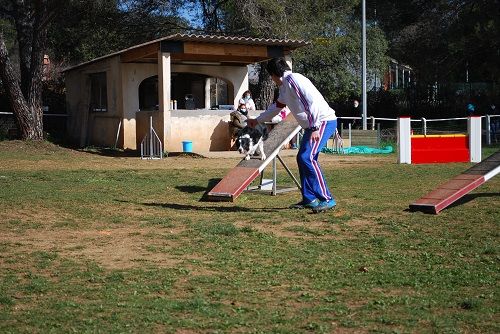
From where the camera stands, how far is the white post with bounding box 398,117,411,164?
64.3 feet

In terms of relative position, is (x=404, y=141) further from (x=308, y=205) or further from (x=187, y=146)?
(x=308, y=205)

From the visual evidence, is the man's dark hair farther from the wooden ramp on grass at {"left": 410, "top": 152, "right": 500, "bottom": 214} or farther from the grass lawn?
the wooden ramp on grass at {"left": 410, "top": 152, "right": 500, "bottom": 214}

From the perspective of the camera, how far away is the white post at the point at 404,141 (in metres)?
19.6

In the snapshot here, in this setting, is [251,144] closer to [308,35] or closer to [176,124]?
[176,124]

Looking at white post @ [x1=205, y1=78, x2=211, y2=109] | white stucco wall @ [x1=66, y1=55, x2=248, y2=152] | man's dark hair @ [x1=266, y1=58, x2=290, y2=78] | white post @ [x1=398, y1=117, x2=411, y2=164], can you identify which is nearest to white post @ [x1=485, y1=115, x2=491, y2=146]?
white stucco wall @ [x1=66, y1=55, x2=248, y2=152]

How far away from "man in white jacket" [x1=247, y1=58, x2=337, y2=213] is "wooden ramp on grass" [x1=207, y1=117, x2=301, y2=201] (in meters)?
1.02

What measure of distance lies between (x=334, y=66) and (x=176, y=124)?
20.1 m

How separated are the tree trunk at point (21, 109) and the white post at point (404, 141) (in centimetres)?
1220

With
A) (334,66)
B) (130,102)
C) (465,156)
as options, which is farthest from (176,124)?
(334,66)

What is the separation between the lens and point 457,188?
1046 cm

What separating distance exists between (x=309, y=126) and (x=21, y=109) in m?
17.1

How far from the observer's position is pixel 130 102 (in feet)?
83.2

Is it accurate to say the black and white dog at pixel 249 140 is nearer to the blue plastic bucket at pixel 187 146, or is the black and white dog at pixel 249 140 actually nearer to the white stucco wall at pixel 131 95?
the blue plastic bucket at pixel 187 146

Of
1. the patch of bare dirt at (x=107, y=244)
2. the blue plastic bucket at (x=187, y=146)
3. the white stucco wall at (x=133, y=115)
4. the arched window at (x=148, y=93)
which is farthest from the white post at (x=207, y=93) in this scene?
the patch of bare dirt at (x=107, y=244)
